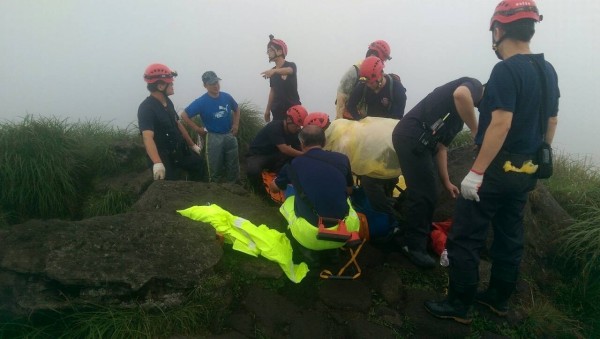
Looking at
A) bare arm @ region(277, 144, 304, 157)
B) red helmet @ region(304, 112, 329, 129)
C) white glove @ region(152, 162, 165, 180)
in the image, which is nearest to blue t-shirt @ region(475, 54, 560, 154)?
red helmet @ region(304, 112, 329, 129)

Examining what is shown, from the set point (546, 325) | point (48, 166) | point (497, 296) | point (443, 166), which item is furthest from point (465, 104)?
point (48, 166)

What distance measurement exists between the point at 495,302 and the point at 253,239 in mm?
2201

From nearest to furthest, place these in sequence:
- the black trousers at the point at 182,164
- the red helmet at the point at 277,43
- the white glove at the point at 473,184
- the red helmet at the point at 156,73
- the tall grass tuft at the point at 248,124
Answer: the white glove at the point at 473,184
the red helmet at the point at 156,73
the black trousers at the point at 182,164
the red helmet at the point at 277,43
the tall grass tuft at the point at 248,124

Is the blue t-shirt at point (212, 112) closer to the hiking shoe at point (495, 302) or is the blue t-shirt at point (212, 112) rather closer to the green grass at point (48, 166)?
the green grass at point (48, 166)

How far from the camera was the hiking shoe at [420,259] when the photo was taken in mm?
3592

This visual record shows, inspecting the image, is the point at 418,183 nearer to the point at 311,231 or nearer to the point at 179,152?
the point at 311,231

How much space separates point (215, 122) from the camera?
558 centimetres

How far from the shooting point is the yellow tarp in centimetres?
391

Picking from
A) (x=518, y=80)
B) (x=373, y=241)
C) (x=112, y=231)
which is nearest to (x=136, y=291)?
(x=112, y=231)

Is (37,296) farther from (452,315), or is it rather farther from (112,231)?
(452,315)

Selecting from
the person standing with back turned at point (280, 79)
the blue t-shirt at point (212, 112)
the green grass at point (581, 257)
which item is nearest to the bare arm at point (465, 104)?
the green grass at point (581, 257)

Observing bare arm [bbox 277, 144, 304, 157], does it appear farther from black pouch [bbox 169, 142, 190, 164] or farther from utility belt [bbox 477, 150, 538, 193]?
utility belt [bbox 477, 150, 538, 193]

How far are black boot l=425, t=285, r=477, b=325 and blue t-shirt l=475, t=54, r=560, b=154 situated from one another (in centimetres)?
118

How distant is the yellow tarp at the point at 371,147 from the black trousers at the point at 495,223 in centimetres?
115
